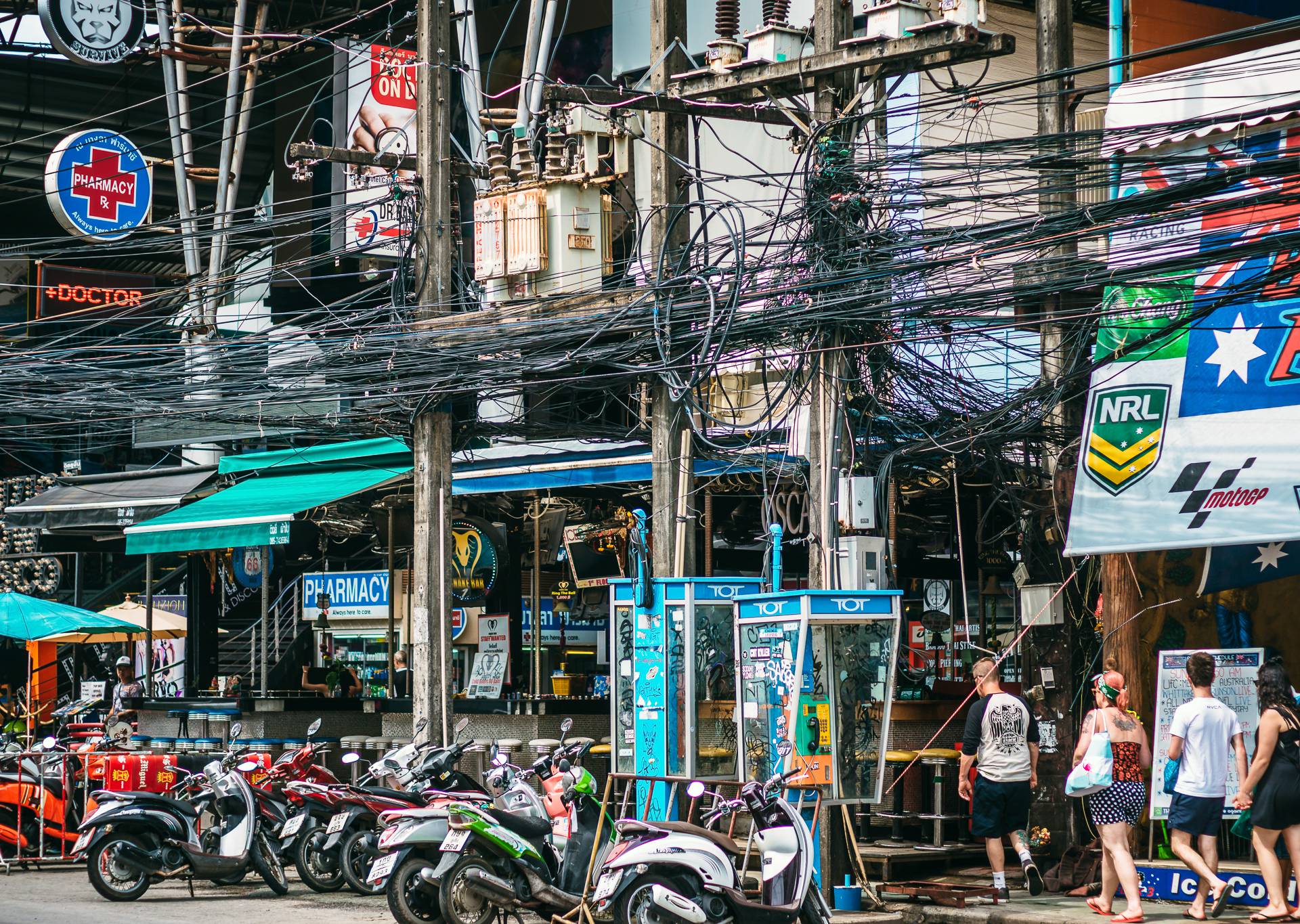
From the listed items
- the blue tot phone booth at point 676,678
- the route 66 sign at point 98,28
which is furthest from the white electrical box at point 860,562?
the route 66 sign at point 98,28

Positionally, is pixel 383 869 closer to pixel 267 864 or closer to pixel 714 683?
pixel 267 864

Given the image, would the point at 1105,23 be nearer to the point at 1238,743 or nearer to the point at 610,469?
the point at 610,469

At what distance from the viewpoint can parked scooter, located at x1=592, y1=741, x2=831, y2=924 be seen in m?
10.5

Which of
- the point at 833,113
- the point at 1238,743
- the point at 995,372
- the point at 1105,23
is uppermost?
the point at 1105,23

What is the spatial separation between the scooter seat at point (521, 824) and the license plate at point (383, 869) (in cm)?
72

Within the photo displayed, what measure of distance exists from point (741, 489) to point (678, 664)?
236 inches

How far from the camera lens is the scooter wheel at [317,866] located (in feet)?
45.5

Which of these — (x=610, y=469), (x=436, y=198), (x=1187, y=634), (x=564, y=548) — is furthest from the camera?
(x=564, y=548)

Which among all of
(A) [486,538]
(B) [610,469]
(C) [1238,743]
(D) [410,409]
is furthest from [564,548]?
(C) [1238,743]

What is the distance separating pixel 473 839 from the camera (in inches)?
449

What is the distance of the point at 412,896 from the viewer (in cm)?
1149

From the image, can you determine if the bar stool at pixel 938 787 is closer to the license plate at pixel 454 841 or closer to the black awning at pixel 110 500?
the license plate at pixel 454 841

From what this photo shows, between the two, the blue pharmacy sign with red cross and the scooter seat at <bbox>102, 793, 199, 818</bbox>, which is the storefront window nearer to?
the scooter seat at <bbox>102, 793, 199, 818</bbox>

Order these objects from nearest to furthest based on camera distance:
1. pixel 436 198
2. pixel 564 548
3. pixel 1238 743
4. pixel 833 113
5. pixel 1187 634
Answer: pixel 1238 743
pixel 833 113
pixel 1187 634
pixel 436 198
pixel 564 548
